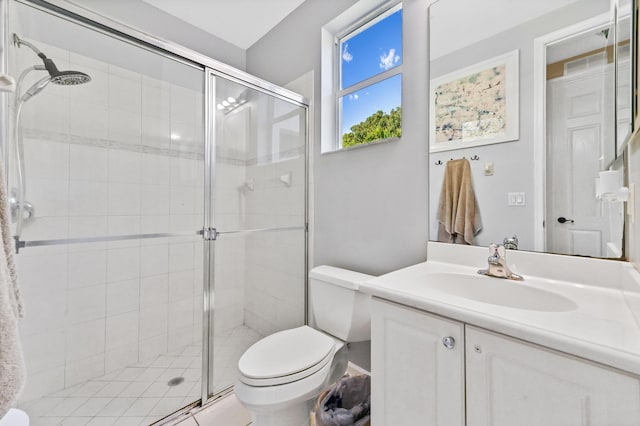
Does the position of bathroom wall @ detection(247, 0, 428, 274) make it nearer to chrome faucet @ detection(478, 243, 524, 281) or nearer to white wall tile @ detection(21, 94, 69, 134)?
chrome faucet @ detection(478, 243, 524, 281)

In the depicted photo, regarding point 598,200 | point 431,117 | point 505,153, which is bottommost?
point 598,200

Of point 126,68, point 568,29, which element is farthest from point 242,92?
point 568,29

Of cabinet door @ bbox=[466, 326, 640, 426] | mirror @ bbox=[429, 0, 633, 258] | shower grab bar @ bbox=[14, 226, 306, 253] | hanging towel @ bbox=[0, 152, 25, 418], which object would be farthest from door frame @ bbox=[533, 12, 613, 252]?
hanging towel @ bbox=[0, 152, 25, 418]

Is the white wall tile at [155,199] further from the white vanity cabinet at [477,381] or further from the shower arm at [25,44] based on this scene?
the white vanity cabinet at [477,381]

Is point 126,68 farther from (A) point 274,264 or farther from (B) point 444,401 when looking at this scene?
(B) point 444,401

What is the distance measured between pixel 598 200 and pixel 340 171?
1178 mm

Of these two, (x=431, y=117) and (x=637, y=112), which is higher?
(x=431, y=117)

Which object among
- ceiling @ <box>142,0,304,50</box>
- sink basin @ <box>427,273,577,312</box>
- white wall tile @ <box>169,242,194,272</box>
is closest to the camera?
A: sink basin @ <box>427,273,577,312</box>

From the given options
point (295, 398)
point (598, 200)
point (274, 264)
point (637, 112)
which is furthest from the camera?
point (274, 264)

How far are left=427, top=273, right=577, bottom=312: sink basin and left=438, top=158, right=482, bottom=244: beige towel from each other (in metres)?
0.22

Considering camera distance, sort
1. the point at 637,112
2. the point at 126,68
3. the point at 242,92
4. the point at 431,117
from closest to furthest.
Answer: the point at 637,112
the point at 431,117
the point at 126,68
the point at 242,92

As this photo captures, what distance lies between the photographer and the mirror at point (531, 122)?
0.90 m

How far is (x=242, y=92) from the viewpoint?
1694 millimetres

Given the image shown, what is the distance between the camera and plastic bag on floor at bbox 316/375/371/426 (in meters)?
1.09
